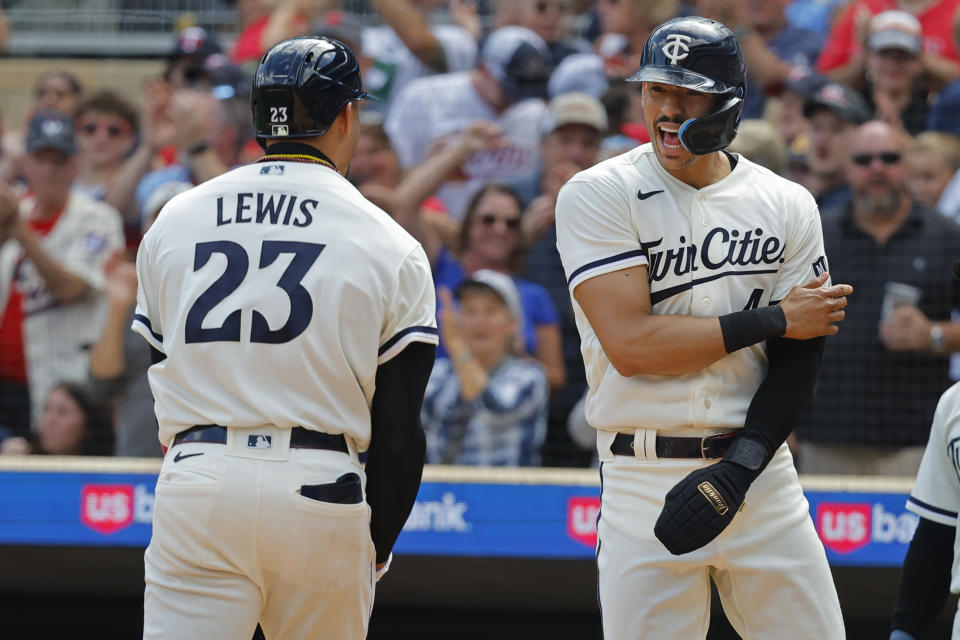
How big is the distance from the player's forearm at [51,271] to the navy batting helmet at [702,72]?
369 cm

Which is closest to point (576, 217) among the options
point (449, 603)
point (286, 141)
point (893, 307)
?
point (286, 141)

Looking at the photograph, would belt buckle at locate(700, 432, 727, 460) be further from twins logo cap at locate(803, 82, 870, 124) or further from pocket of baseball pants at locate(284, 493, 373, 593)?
twins logo cap at locate(803, 82, 870, 124)

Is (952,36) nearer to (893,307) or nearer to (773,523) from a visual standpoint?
(893,307)

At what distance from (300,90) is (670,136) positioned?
77 cm

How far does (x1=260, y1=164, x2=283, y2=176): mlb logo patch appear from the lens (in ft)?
8.64

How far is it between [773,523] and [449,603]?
2.99m

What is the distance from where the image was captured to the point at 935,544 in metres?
2.68

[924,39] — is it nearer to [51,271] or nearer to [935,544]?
[51,271]

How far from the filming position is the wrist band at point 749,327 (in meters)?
2.57

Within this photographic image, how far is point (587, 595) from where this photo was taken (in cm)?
523

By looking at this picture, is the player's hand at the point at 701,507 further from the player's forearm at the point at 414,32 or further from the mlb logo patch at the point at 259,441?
the player's forearm at the point at 414,32

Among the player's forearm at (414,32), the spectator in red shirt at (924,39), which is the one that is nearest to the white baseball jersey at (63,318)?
the player's forearm at (414,32)

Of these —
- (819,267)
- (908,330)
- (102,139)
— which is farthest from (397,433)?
(102,139)

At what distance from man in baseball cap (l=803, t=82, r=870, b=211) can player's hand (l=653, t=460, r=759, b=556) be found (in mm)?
3421
